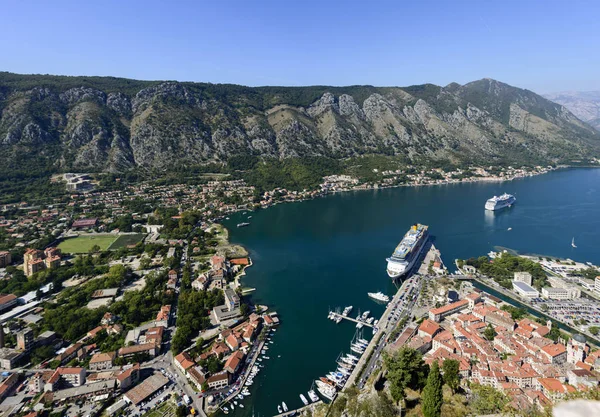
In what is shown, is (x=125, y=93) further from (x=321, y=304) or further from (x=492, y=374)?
(x=492, y=374)

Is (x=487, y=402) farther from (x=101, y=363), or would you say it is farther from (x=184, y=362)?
(x=101, y=363)

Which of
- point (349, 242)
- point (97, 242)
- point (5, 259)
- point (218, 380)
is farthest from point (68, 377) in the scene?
point (349, 242)

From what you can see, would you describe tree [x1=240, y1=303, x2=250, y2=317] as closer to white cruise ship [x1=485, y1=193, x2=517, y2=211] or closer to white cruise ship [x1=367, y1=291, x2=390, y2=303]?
white cruise ship [x1=367, y1=291, x2=390, y2=303]

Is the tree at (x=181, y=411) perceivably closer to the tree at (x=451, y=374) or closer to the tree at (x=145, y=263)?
the tree at (x=451, y=374)

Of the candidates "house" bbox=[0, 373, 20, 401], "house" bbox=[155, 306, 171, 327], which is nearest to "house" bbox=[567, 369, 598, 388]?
"house" bbox=[155, 306, 171, 327]

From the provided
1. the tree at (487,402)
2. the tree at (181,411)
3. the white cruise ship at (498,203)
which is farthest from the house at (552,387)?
the white cruise ship at (498,203)

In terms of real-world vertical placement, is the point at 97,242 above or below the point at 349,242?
below
